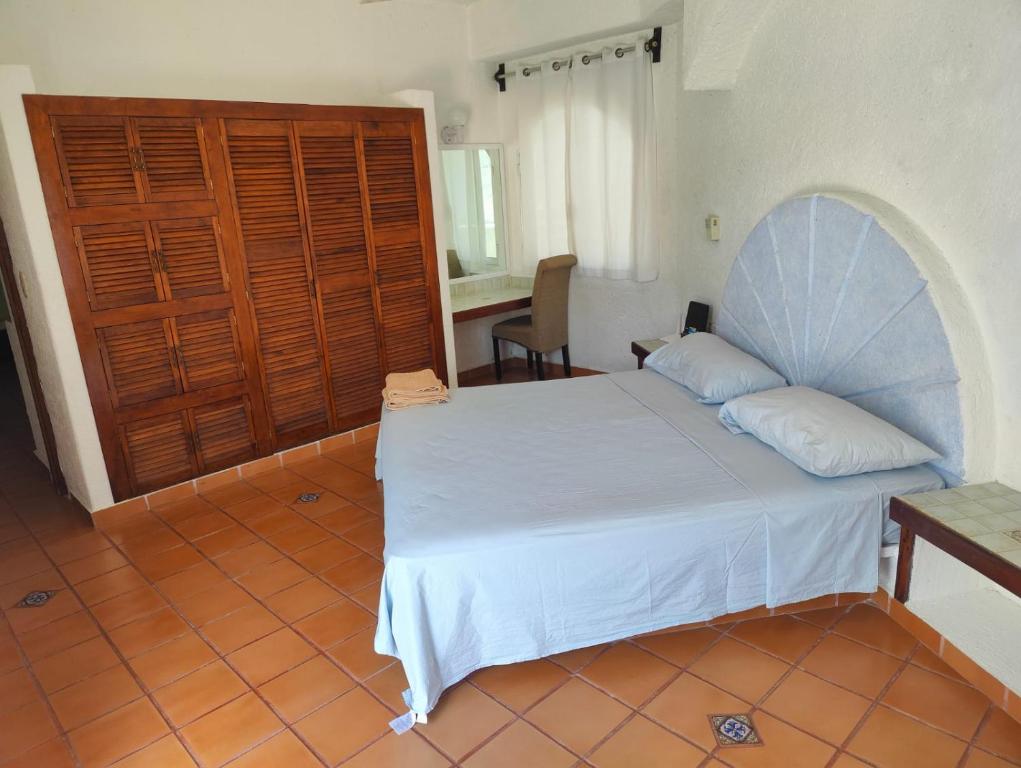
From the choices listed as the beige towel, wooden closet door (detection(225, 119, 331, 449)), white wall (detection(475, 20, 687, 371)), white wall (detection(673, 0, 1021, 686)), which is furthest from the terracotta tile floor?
white wall (detection(475, 20, 687, 371))

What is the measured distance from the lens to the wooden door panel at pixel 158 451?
3.17 meters

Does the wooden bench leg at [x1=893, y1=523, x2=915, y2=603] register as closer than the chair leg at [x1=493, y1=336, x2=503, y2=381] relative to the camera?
Yes

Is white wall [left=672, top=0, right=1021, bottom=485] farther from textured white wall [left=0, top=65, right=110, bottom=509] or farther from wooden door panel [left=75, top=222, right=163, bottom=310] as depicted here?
textured white wall [left=0, top=65, right=110, bottom=509]

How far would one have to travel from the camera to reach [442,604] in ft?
6.11

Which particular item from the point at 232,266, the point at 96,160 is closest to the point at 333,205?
the point at 232,266

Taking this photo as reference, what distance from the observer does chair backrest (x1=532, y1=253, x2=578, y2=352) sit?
443 cm

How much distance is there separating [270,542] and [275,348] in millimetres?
1079

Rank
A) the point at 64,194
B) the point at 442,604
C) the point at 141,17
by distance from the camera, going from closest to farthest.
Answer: the point at 442,604
the point at 64,194
the point at 141,17

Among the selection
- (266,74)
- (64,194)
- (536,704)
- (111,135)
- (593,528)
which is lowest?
(536,704)

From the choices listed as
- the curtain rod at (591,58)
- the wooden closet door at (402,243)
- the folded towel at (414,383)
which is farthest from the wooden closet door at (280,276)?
the curtain rod at (591,58)

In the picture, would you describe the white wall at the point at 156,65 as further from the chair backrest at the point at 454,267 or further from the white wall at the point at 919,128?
the white wall at the point at 919,128

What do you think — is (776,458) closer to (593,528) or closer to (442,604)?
(593,528)

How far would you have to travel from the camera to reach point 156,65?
11.1 feet

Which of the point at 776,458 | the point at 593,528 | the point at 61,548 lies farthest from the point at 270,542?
the point at 776,458
